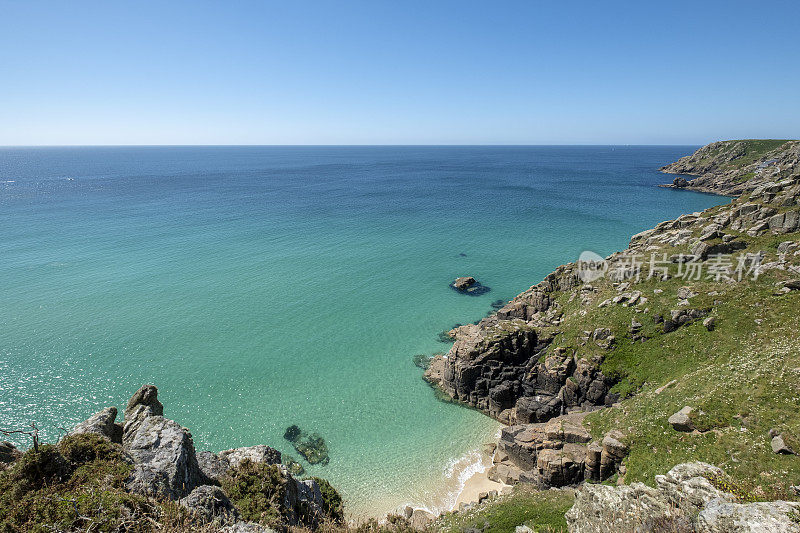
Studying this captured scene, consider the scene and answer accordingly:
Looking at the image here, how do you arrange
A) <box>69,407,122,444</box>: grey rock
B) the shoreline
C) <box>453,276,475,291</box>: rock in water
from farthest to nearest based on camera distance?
<box>453,276,475,291</box>: rock in water < the shoreline < <box>69,407,122,444</box>: grey rock

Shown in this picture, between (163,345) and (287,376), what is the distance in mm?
18653

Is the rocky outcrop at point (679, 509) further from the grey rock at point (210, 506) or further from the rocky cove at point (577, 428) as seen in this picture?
the grey rock at point (210, 506)

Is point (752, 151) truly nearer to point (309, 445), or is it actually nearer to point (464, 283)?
point (464, 283)

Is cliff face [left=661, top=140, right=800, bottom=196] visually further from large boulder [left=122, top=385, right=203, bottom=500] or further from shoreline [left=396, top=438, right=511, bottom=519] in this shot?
large boulder [left=122, top=385, right=203, bottom=500]

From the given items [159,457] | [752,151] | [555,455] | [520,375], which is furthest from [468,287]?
[752,151]

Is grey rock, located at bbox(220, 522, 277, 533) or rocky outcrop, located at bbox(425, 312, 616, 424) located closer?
grey rock, located at bbox(220, 522, 277, 533)

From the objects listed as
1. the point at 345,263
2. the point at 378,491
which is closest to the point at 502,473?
the point at 378,491

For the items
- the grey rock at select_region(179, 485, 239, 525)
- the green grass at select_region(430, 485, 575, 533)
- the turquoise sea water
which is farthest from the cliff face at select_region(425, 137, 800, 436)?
the grey rock at select_region(179, 485, 239, 525)

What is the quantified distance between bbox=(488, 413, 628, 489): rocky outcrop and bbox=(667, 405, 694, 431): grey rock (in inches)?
138

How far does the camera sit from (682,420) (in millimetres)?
25641

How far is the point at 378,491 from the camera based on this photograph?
32125mm

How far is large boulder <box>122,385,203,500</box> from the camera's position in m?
16.9

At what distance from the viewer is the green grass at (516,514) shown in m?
22.6

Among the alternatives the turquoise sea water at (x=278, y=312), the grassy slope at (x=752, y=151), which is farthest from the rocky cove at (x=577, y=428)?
the grassy slope at (x=752, y=151)
